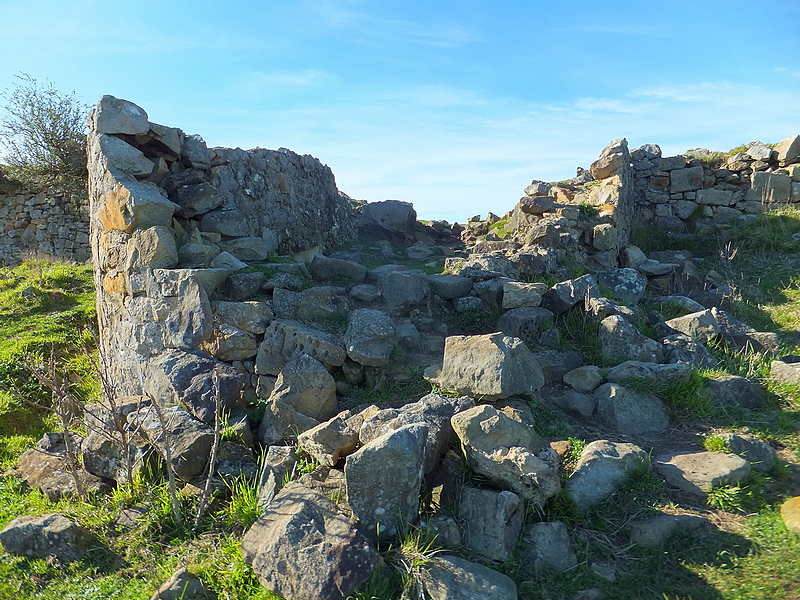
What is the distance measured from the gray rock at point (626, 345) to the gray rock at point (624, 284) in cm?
166

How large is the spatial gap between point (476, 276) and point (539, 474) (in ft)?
11.0

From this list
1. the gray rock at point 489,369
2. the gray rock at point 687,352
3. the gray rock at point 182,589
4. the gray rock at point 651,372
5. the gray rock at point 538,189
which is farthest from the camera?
the gray rock at point 538,189

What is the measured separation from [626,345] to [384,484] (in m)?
3.27

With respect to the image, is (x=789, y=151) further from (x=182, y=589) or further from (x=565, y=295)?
(x=182, y=589)

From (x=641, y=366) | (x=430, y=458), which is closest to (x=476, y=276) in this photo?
(x=641, y=366)

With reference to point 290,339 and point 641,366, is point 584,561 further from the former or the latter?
point 290,339

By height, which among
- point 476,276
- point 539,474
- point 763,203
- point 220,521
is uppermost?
point 763,203

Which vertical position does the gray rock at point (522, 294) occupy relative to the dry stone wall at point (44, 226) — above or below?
below

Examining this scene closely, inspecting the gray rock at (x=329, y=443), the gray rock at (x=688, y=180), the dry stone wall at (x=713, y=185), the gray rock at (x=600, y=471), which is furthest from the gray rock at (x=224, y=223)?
the gray rock at (x=688, y=180)

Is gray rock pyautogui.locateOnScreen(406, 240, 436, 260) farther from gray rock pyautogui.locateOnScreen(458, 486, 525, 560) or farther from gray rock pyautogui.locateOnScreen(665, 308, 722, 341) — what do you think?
gray rock pyautogui.locateOnScreen(458, 486, 525, 560)

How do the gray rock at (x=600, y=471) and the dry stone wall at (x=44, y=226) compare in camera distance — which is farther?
the dry stone wall at (x=44, y=226)

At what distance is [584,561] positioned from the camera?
345 cm

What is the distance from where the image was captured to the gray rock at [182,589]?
131 inches

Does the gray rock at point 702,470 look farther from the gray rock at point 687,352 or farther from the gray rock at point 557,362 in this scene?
the gray rock at point 687,352
